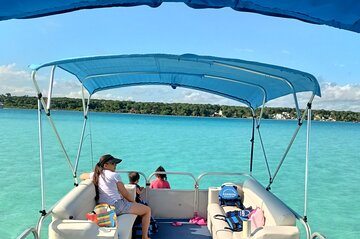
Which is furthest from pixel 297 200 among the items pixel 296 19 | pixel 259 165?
pixel 296 19

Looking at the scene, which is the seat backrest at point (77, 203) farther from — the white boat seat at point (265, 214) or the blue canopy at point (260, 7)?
the blue canopy at point (260, 7)

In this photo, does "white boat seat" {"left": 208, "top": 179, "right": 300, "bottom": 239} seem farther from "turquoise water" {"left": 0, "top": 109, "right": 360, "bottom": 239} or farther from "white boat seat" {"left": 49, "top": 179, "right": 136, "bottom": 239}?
"turquoise water" {"left": 0, "top": 109, "right": 360, "bottom": 239}

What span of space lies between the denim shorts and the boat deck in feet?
2.16

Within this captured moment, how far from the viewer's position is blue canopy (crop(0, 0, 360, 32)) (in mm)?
1621

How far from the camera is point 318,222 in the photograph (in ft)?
36.2

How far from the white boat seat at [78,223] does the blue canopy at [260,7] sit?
2.17 m

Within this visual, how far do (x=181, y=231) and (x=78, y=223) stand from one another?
2020 mm

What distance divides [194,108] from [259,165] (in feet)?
130

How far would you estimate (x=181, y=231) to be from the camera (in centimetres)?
514

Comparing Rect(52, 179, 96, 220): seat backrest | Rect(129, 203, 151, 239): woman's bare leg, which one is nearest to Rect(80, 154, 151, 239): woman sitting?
Rect(129, 203, 151, 239): woman's bare leg

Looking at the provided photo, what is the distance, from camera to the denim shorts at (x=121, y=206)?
4469 mm

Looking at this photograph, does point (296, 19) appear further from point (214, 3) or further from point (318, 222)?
point (318, 222)

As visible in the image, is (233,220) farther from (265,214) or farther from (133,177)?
(133,177)

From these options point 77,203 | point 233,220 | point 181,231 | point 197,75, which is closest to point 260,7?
point 77,203
